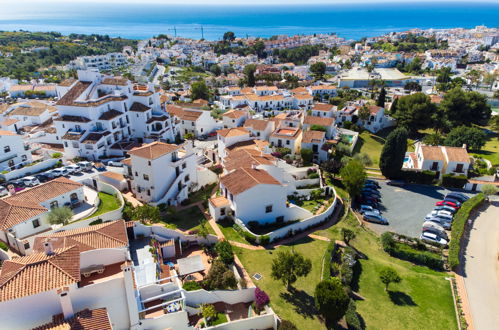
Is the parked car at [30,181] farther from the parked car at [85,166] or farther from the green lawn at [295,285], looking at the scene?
the green lawn at [295,285]

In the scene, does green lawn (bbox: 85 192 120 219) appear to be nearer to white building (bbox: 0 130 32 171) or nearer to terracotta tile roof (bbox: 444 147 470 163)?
white building (bbox: 0 130 32 171)

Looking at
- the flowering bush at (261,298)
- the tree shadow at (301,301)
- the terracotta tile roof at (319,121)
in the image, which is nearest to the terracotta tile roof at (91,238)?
the flowering bush at (261,298)

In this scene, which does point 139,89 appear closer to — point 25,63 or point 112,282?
point 112,282

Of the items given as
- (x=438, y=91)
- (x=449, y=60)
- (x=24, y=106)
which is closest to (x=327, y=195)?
(x=24, y=106)

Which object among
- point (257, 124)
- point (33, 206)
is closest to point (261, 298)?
point (33, 206)

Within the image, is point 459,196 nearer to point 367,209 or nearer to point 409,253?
point 367,209
